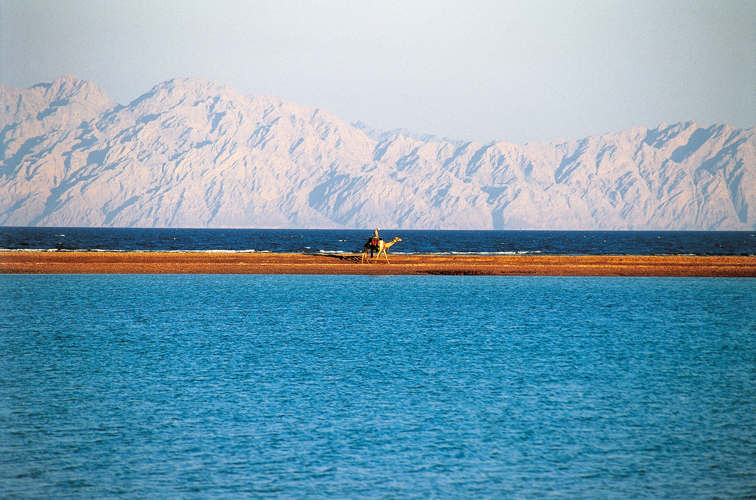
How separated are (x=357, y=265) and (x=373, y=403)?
147ft

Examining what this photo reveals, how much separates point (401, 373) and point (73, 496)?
397 inches

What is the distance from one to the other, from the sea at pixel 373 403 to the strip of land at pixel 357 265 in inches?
887

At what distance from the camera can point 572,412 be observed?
52.1 ft

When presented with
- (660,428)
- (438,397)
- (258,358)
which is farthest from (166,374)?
(660,428)

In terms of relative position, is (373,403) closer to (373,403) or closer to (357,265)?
(373,403)

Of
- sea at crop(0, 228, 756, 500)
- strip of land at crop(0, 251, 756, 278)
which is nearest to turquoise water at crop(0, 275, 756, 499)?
sea at crop(0, 228, 756, 500)

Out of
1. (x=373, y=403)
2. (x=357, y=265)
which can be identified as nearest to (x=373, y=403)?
(x=373, y=403)

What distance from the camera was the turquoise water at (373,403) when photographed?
11.9 m

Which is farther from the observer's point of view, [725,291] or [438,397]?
[725,291]

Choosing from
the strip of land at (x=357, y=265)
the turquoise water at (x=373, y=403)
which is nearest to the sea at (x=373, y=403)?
the turquoise water at (x=373, y=403)

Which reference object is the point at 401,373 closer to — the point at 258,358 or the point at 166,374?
the point at 258,358

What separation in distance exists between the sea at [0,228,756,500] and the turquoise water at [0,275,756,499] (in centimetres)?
6

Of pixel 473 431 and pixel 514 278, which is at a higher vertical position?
pixel 473 431

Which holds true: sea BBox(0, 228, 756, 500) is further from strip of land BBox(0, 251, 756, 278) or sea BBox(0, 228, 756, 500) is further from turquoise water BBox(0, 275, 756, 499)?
strip of land BBox(0, 251, 756, 278)
